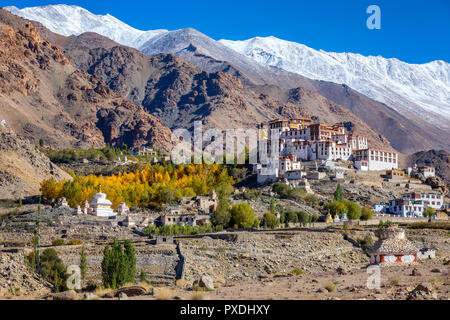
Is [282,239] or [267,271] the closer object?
[267,271]

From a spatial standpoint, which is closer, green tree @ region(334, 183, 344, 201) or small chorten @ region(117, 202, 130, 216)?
small chorten @ region(117, 202, 130, 216)

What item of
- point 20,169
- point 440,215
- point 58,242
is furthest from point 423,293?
point 20,169

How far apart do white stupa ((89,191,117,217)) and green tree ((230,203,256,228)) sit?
13.4 metres

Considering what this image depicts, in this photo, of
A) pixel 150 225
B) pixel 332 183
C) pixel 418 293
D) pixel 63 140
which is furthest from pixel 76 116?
pixel 418 293

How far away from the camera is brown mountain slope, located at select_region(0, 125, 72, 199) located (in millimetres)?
A: 88062

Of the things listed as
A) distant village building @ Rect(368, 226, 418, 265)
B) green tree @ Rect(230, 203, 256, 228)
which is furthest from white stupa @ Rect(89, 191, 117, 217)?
distant village building @ Rect(368, 226, 418, 265)

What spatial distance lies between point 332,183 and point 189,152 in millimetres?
79531

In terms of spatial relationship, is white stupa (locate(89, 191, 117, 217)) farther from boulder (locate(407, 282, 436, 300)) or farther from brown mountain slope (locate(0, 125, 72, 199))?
boulder (locate(407, 282, 436, 300))

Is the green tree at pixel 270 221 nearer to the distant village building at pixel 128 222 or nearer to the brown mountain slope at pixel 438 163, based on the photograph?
the distant village building at pixel 128 222

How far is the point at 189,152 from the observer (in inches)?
6683

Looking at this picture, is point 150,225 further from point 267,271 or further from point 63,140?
point 63,140

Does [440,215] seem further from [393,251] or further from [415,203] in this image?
[393,251]

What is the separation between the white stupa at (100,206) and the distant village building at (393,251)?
3486 centimetres

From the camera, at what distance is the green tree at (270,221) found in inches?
2665
